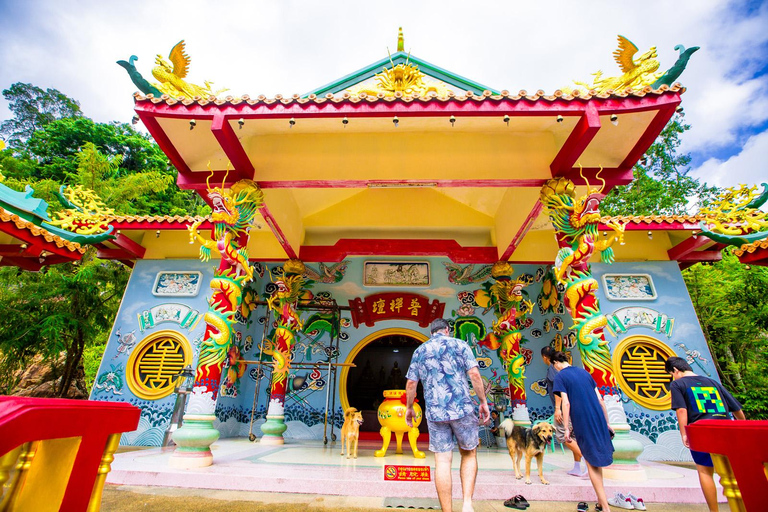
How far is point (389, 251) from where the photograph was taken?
6.79m

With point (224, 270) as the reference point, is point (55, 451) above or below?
below

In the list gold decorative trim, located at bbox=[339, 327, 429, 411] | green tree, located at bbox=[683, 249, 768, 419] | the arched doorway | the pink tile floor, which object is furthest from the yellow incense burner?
green tree, located at bbox=[683, 249, 768, 419]

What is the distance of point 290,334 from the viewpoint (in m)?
6.84

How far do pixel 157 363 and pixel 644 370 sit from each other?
867cm

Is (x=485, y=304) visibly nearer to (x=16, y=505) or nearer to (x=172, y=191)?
(x=16, y=505)

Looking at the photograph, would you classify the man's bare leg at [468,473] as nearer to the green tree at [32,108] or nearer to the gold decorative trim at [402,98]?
the gold decorative trim at [402,98]

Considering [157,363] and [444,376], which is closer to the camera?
[444,376]

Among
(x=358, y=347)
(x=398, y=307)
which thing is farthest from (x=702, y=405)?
(x=358, y=347)

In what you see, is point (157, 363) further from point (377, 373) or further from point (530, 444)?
point (530, 444)

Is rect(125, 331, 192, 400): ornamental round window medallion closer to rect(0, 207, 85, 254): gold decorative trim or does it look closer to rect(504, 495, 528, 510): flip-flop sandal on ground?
rect(0, 207, 85, 254): gold decorative trim

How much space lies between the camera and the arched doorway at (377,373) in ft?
30.8

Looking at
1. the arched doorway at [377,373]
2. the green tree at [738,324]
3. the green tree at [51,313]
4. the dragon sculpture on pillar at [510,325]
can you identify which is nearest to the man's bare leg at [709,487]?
the dragon sculpture on pillar at [510,325]

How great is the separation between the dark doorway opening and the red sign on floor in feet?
21.1

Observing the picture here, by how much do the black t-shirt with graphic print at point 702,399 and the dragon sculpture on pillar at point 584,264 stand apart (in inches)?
41.4
